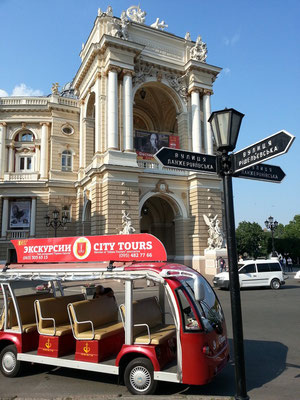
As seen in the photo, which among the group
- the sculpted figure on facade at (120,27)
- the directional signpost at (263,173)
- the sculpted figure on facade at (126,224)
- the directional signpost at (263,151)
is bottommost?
the directional signpost at (263,173)

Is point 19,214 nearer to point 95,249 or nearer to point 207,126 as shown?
point 207,126

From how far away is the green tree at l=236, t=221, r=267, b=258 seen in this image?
6278cm

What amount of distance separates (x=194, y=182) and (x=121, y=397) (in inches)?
885

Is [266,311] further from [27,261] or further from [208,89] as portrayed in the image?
[208,89]

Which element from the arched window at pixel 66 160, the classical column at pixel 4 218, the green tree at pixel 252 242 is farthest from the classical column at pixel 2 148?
the green tree at pixel 252 242

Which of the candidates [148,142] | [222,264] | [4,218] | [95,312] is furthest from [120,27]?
[95,312]

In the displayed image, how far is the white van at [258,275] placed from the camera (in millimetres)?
18578

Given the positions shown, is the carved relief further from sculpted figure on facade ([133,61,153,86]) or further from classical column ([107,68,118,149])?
sculpted figure on facade ([133,61,153,86])

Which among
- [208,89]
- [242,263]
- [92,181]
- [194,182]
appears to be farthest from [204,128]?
[242,263]

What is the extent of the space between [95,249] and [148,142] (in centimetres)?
2324

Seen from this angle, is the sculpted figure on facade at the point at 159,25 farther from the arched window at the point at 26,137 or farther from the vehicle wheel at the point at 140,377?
the vehicle wheel at the point at 140,377

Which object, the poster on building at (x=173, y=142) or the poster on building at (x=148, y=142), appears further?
the poster on building at (x=173, y=142)

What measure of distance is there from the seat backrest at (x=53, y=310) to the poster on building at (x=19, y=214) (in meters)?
25.3

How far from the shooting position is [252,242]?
63094 mm
